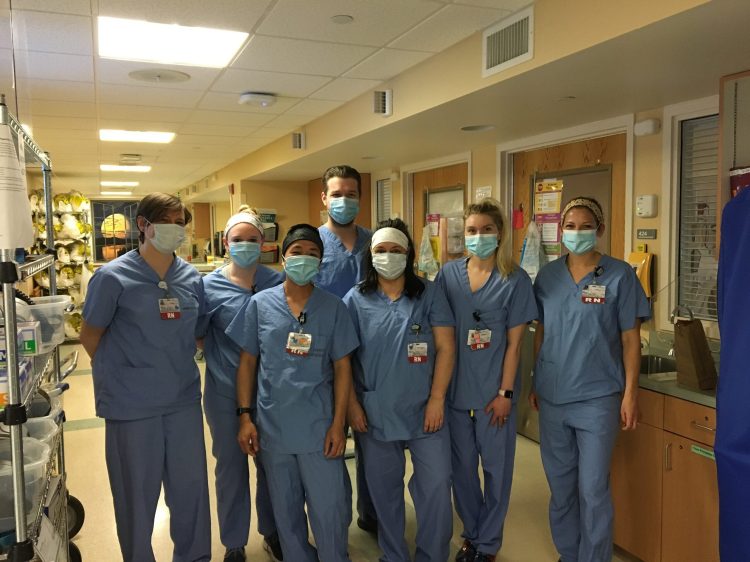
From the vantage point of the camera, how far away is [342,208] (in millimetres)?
2602

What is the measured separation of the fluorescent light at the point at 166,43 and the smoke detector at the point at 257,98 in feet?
2.12

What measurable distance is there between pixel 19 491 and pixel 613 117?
3.37m

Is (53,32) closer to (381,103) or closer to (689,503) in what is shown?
(381,103)

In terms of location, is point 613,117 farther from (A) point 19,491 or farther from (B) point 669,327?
(A) point 19,491

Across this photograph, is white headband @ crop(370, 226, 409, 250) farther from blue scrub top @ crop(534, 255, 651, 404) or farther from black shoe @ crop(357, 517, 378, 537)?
black shoe @ crop(357, 517, 378, 537)

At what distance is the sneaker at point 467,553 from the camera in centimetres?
245

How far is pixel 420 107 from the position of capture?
3455mm

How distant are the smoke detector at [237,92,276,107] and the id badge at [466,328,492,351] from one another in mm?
2602

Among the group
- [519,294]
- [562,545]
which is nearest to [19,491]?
[519,294]

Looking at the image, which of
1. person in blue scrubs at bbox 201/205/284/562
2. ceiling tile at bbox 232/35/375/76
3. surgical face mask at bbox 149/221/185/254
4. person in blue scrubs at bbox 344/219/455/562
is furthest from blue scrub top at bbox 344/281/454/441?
ceiling tile at bbox 232/35/375/76

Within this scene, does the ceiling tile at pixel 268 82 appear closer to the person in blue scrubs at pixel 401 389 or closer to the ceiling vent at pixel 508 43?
the ceiling vent at pixel 508 43

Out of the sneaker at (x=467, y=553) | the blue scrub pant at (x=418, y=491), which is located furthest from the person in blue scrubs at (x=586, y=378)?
the blue scrub pant at (x=418, y=491)

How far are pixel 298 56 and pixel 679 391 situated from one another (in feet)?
8.30

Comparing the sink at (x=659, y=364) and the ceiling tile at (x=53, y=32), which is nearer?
the ceiling tile at (x=53, y=32)
